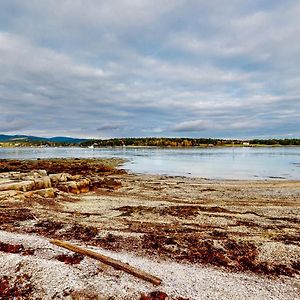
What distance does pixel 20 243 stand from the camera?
812 cm

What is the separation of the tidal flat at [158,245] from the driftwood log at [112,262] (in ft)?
0.57

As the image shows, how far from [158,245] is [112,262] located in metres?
1.94

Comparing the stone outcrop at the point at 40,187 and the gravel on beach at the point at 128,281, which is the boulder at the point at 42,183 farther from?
the gravel on beach at the point at 128,281

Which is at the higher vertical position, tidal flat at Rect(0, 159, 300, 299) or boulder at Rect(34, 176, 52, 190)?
boulder at Rect(34, 176, 52, 190)

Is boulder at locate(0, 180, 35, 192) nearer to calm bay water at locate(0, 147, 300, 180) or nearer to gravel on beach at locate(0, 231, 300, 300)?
gravel on beach at locate(0, 231, 300, 300)

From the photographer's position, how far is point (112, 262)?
22.8 feet

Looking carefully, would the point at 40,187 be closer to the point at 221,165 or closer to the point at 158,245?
the point at 158,245

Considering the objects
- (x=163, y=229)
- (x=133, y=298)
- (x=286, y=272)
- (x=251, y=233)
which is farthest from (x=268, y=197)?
(x=133, y=298)

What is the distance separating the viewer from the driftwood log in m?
6.30

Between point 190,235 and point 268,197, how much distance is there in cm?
1149

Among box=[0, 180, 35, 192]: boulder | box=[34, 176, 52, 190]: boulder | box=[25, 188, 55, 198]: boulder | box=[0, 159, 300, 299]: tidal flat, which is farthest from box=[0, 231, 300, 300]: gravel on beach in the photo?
box=[34, 176, 52, 190]: boulder

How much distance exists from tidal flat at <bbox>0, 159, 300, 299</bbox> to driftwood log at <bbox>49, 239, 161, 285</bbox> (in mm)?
175

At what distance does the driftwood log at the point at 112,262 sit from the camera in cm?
630

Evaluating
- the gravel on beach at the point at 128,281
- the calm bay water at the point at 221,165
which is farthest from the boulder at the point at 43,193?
the calm bay water at the point at 221,165
